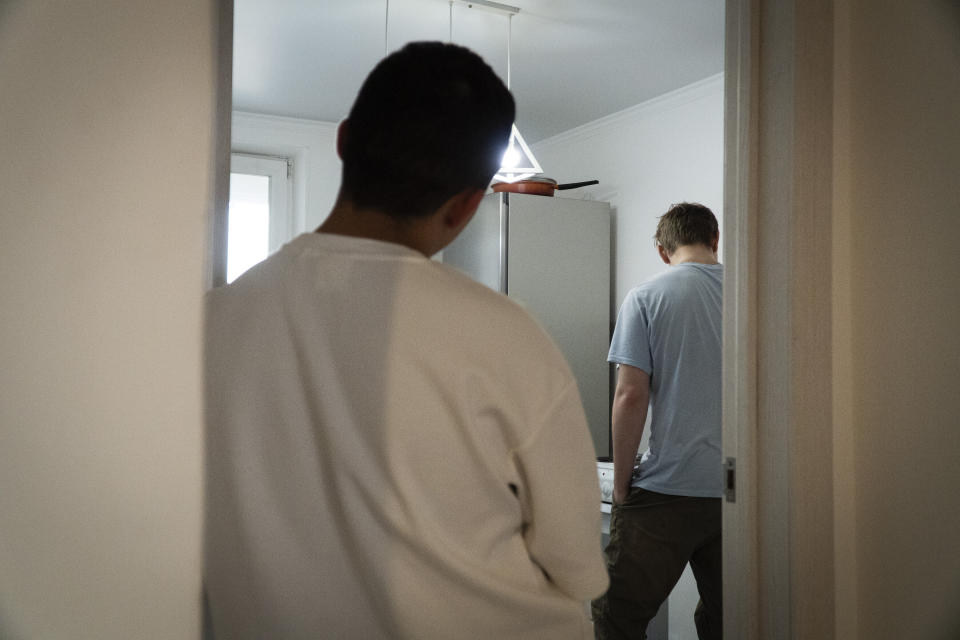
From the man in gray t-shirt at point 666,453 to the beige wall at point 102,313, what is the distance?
4.81ft

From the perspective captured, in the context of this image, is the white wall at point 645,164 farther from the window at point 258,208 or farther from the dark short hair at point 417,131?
the dark short hair at point 417,131

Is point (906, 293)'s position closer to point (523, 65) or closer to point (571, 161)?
point (523, 65)

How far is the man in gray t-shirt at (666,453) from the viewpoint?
6.51 feet

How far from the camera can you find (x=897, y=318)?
4.23ft

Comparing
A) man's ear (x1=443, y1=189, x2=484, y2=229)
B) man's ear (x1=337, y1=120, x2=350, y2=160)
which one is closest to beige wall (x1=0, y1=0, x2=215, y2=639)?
man's ear (x1=337, y1=120, x2=350, y2=160)

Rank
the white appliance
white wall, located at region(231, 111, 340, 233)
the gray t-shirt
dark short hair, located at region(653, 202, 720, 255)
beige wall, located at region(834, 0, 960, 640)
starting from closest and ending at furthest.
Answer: beige wall, located at region(834, 0, 960, 640) → the gray t-shirt → dark short hair, located at region(653, 202, 720, 255) → the white appliance → white wall, located at region(231, 111, 340, 233)

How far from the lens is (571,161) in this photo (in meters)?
4.09

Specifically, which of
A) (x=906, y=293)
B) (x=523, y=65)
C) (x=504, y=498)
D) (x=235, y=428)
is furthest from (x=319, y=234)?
(x=523, y=65)

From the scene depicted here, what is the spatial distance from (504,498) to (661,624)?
235cm

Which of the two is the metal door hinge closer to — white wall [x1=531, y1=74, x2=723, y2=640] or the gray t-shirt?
the gray t-shirt

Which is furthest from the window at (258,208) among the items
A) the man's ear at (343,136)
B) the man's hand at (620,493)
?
the man's ear at (343,136)

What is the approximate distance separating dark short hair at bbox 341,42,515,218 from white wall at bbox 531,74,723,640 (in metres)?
2.44

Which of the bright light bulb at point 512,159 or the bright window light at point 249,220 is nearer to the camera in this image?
the bright light bulb at point 512,159

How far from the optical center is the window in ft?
13.6
